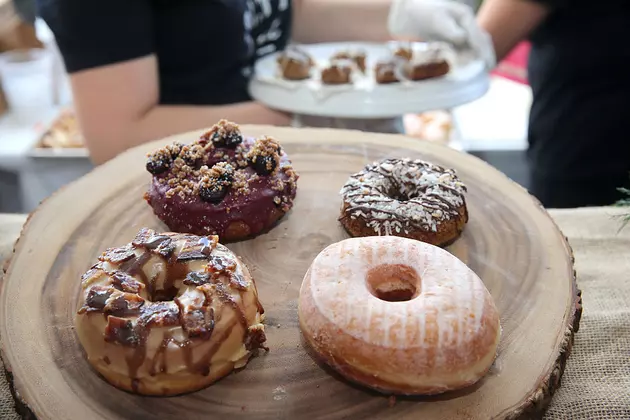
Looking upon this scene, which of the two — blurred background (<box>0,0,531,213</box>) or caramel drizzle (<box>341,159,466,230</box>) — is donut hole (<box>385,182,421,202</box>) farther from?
blurred background (<box>0,0,531,213</box>)

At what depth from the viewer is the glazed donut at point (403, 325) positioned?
3.33ft

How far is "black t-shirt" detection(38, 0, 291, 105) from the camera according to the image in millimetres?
1660

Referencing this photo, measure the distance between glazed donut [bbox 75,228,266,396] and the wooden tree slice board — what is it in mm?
44

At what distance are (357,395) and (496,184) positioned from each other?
31.7 inches

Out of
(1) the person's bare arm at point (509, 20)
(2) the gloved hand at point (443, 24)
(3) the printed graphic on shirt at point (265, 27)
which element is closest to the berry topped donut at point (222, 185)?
(3) the printed graphic on shirt at point (265, 27)

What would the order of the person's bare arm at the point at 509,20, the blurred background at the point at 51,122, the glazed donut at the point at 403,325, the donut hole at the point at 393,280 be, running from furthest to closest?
the blurred background at the point at 51,122 < the person's bare arm at the point at 509,20 < the donut hole at the point at 393,280 < the glazed donut at the point at 403,325

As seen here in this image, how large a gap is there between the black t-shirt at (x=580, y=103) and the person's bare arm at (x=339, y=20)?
0.75 metres

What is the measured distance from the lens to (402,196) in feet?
4.97

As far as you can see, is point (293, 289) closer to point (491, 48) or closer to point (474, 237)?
point (474, 237)

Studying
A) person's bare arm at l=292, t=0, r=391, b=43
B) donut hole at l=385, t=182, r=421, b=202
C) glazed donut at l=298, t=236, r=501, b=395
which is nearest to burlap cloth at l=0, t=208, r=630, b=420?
glazed donut at l=298, t=236, r=501, b=395

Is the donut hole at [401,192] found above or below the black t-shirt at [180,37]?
below

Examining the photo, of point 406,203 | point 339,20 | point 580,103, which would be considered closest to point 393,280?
point 406,203

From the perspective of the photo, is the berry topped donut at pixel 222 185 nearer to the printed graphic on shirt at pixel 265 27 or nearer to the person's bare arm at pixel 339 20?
the printed graphic on shirt at pixel 265 27

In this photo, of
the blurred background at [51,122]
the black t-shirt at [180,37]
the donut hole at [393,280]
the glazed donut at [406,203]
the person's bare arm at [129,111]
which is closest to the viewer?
the donut hole at [393,280]
